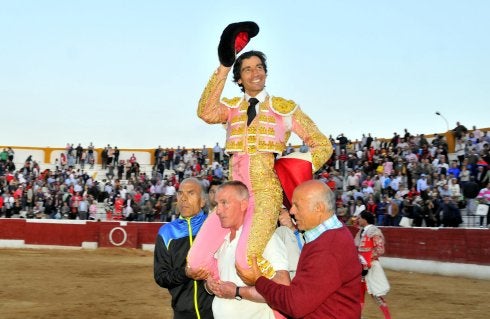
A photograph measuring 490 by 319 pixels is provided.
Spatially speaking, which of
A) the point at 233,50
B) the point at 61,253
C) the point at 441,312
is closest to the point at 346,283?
the point at 233,50

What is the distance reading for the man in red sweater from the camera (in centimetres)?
297

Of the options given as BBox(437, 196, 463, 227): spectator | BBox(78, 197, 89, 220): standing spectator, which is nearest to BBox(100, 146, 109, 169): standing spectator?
BBox(78, 197, 89, 220): standing spectator

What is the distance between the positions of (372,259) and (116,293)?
4797mm

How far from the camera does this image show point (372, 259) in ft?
30.5

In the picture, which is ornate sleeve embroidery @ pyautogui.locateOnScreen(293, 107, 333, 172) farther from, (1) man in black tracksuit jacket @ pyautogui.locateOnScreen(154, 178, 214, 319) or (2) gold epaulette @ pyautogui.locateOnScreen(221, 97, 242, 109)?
(1) man in black tracksuit jacket @ pyautogui.locateOnScreen(154, 178, 214, 319)

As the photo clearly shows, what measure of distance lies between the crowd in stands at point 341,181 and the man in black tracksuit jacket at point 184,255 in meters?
11.7

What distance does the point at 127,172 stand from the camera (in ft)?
93.9

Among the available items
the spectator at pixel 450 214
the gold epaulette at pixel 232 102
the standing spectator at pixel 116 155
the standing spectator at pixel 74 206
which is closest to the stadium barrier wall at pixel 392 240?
the spectator at pixel 450 214

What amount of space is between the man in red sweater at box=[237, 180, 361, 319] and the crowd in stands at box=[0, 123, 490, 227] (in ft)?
41.4

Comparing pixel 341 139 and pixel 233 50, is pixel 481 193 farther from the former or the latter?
pixel 233 50

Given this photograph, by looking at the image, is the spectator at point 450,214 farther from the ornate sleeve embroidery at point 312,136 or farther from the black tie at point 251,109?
the black tie at point 251,109

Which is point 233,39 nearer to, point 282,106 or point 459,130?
point 282,106

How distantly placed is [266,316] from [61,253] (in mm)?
18158

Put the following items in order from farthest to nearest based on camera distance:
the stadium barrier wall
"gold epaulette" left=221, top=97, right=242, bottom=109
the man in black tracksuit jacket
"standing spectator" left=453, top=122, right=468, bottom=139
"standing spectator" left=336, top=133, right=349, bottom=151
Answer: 1. "standing spectator" left=336, top=133, right=349, bottom=151
2. "standing spectator" left=453, top=122, right=468, bottom=139
3. the stadium barrier wall
4. the man in black tracksuit jacket
5. "gold epaulette" left=221, top=97, right=242, bottom=109
